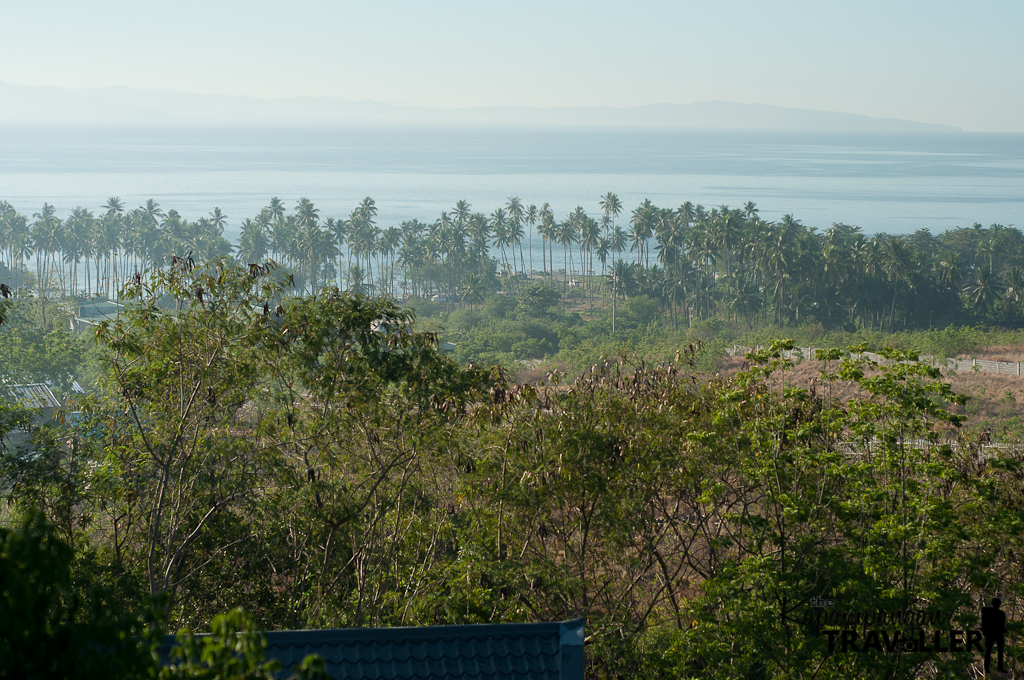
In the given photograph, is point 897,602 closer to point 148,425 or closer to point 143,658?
point 143,658

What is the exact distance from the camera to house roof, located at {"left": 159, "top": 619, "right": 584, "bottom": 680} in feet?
24.2

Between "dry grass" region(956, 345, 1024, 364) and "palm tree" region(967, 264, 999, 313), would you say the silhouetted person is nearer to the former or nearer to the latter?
"dry grass" region(956, 345, 1024, 364)

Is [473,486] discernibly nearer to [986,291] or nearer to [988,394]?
[988,394]

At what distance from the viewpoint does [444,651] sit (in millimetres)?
7574

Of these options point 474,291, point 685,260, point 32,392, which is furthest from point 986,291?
point 32,392

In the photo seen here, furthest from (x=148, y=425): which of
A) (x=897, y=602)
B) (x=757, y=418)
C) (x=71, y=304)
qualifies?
(x=71, y=304)

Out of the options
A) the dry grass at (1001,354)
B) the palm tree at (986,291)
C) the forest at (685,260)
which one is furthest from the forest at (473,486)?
the palm tree at (986,291)

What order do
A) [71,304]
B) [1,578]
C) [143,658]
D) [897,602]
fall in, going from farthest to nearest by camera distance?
[71,304]
[897,602]
[143,658]
[1,578]

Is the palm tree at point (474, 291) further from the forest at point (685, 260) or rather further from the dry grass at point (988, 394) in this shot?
the dry grass at point (988, 394)

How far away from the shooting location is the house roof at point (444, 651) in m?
7.39

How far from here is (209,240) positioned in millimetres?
89688

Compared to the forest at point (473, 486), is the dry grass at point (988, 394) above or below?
below

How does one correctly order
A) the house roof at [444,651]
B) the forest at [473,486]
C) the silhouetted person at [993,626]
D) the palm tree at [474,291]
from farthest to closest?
the palm tree at [474,291] < the forest at [473,486] < the silhouetted person at [993,626] < the house roof at [444,651]

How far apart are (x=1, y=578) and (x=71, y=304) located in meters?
59.0
